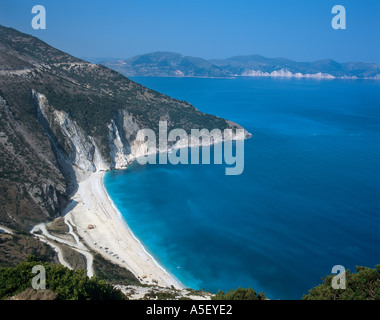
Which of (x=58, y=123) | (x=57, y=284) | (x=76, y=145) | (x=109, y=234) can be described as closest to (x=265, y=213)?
(x=109, y=234)

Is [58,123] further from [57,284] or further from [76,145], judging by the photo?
[57,284]

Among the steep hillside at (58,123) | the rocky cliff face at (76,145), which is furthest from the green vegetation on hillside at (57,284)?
the rocky cliff face at (76,145)

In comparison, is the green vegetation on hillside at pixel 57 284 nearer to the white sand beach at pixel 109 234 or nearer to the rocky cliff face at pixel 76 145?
the white sand beach at pixel 109 234

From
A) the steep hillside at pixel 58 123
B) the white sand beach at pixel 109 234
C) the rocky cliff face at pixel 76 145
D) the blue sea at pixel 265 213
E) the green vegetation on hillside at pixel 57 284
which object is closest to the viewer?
the green vegetation on hillside at pixel 57 284

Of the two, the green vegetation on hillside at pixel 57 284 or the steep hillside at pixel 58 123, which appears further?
the steep hillside at pixel 58 123

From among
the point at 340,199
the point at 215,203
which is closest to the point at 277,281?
the point at 215,203

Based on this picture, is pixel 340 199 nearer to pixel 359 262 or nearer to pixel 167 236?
A: pixel 359 262
